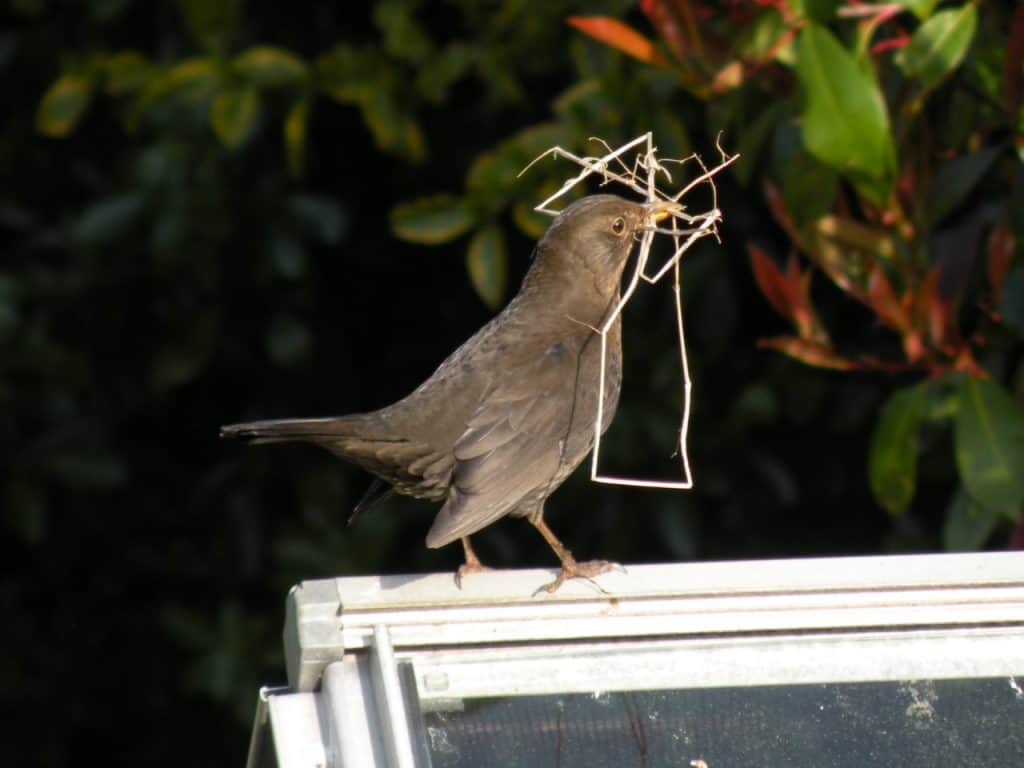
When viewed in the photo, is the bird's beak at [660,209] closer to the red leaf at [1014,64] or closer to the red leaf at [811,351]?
the red leaf at [811,351]

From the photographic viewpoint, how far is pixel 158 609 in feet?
18.3

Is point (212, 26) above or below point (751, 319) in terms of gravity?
above

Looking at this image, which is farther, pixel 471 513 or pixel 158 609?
pixel 158 609

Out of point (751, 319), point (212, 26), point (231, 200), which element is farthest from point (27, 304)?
point (751, 319)

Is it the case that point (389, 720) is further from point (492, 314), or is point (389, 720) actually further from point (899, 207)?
point (492, 314)

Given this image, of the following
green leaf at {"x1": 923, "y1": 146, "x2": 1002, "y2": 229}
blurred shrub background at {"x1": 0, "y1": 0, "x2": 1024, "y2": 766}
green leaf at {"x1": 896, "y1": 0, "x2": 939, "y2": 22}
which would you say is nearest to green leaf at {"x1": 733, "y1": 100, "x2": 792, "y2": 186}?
blurred shrub background at {"x1": 0, "y1": 0, "x2": 1024, "y2": 766}

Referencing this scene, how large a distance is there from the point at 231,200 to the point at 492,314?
2.82ft

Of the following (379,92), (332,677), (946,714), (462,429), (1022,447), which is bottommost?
(946,714)

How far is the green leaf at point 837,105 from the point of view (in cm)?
290

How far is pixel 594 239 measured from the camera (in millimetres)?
3512

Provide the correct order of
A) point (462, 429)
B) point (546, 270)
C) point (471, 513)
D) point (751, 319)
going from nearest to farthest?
point (471, 513)
point (462, 429)
point (546, 270)
point (751, 319)

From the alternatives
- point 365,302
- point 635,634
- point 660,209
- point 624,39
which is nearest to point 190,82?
point 365,302

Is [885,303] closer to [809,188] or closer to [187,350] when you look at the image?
[809,188]

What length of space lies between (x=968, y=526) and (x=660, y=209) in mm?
858
